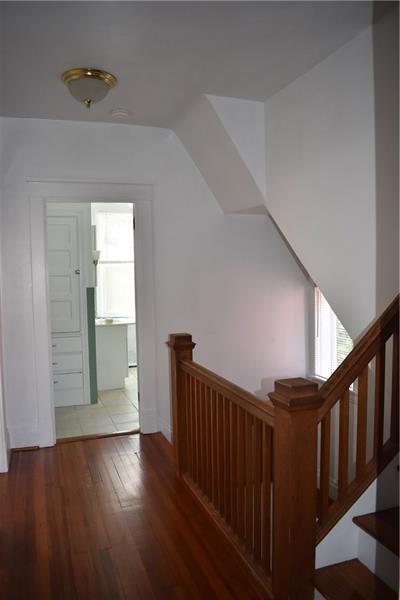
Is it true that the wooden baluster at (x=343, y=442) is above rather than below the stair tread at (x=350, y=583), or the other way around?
above

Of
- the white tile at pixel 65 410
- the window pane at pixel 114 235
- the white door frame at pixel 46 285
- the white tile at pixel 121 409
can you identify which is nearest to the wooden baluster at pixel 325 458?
the white door frame at pixel 46 285

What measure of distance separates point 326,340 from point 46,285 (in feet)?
8.38

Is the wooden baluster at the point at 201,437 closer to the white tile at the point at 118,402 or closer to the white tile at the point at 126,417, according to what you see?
the white tile at the point at 126,417

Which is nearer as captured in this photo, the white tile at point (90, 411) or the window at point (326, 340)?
the window at point (326, 340)

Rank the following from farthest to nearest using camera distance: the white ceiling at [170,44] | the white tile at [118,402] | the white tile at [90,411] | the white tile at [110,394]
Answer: the white tile at [110,394] < the white tile at [118,402] < the white tile at [90,411] < the white ceiling at [170,44]

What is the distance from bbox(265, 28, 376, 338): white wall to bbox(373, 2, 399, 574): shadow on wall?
45 mm

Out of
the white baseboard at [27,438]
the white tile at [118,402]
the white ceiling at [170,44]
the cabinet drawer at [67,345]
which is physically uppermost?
the white ceiling at [170,44]

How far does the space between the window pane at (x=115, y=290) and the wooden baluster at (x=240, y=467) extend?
4.55m

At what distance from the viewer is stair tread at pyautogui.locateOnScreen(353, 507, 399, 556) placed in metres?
1.83

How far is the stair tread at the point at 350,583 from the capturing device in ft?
5.90

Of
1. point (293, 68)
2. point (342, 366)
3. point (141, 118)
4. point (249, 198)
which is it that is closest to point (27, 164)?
point (141, 118)

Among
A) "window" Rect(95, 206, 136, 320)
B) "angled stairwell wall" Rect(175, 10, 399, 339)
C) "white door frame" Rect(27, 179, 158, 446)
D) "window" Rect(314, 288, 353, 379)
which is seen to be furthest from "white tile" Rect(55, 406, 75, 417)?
"angled stairwell wall" Rect(175, 10, 399, 339)

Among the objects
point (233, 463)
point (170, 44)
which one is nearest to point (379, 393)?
point (233, 463)

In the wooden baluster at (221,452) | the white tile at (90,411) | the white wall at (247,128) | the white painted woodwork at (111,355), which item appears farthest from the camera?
the white painted woodwork at (111,355)
